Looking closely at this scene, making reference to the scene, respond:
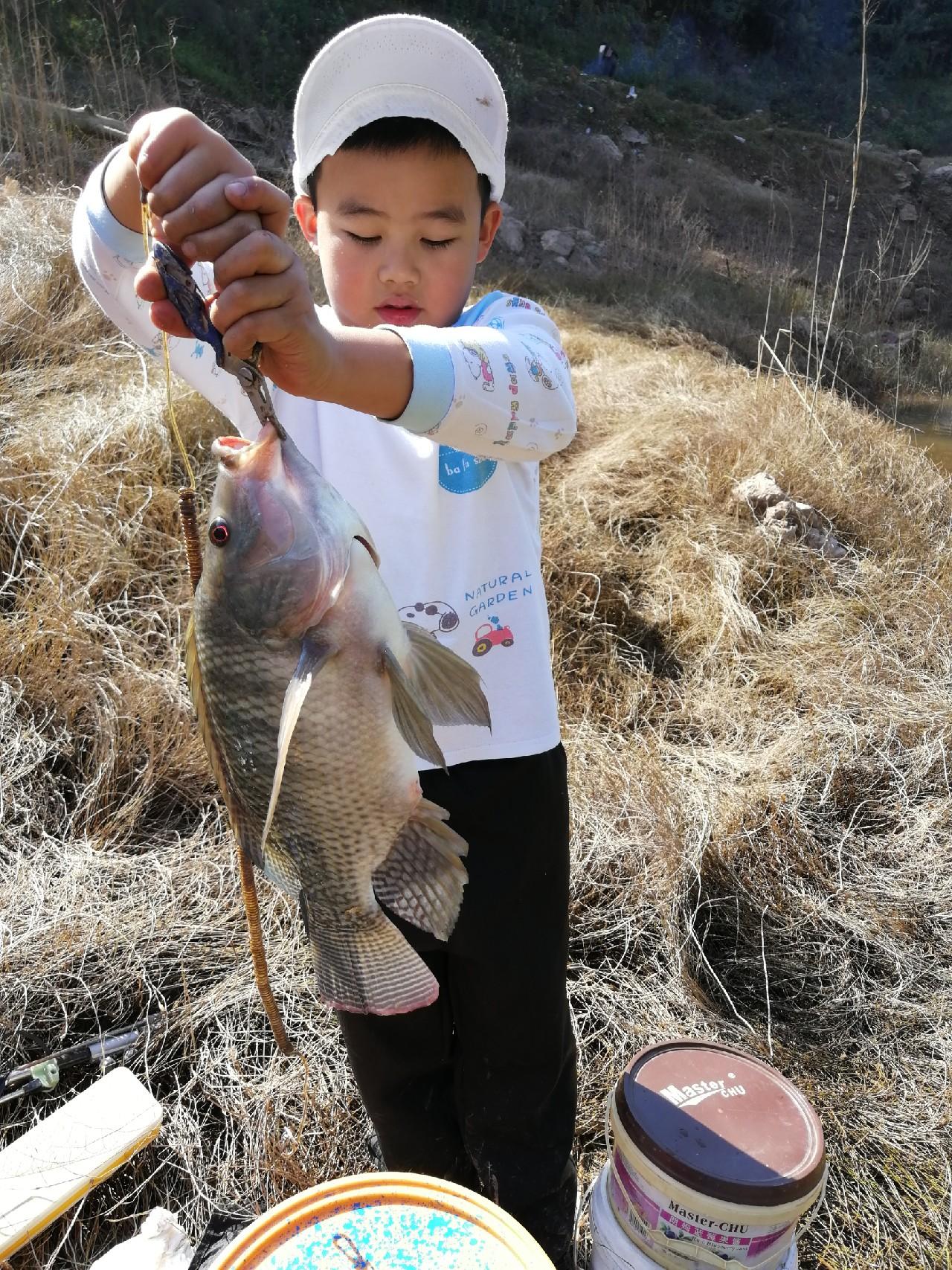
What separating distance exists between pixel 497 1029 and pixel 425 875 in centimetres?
61

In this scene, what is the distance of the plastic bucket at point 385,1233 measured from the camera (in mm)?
1155

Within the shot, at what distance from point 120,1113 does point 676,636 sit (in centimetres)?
288

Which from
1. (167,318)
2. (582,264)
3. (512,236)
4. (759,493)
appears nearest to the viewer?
(167,318)

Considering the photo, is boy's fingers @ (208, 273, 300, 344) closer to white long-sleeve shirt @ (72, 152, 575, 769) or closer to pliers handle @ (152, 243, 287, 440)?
pliers handle @ (152, 243, 287, 440)

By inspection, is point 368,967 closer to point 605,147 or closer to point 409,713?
point 409,713

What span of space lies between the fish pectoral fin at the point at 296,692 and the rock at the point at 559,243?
1165 centimetres

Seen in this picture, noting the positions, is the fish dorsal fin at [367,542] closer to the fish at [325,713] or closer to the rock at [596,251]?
the fish at [325,713]

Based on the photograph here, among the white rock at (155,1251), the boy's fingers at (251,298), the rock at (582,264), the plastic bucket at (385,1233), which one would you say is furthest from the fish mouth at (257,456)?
the rock at (582,264)

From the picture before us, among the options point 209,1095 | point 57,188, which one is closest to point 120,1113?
point 209,1095

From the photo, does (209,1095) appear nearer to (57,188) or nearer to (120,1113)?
(120,1113)

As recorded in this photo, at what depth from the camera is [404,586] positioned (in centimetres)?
165

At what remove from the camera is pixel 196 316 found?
3.36 ft

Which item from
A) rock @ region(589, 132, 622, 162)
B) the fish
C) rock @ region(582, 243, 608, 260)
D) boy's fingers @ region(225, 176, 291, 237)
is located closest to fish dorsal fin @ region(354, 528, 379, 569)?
the fish

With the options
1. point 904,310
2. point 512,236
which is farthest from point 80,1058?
point 904,310
